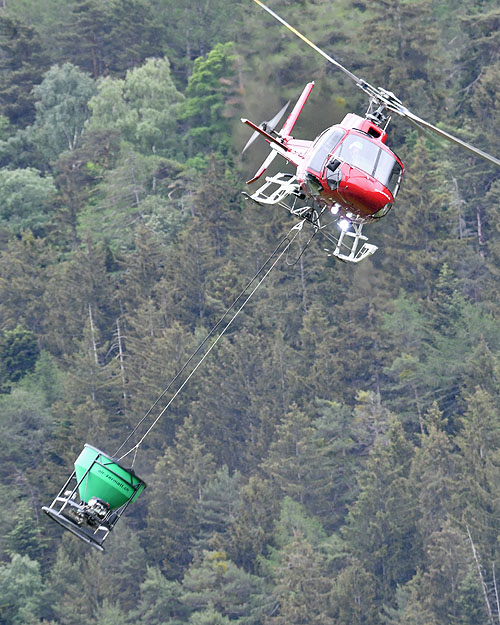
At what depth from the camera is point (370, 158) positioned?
32.0 m

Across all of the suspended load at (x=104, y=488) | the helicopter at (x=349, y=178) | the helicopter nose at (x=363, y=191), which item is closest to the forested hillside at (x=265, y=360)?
the helicopter at (x=349, y=178)

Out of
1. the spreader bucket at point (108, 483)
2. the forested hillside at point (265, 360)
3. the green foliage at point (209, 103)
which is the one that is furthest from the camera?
the green foliage at point (209, 103)

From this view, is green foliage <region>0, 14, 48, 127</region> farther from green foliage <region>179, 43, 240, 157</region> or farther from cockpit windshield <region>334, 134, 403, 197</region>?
cockpit windshield <region>334, 134, 403, 197</region>

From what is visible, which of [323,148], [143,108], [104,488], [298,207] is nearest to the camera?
[323,148]

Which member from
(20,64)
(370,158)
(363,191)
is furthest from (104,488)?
(20,64)

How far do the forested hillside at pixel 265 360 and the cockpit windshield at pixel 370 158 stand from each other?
3258cm

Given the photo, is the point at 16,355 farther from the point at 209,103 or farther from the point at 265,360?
the point at 209,103

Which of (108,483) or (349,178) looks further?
(108,483)

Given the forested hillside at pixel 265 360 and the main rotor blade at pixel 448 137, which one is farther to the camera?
the forested hillside at pixel 265 360

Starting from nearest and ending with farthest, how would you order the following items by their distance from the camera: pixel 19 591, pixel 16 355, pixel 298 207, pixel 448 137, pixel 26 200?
pixel 448 137 < pixel 298 207 < pixel 19 591 < pixel 16 355 < pixel 26 200

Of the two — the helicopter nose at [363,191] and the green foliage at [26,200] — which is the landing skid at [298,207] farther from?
the green foliage at [26,200]

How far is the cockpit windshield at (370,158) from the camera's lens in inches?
1256

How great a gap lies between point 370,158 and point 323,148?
0.86m

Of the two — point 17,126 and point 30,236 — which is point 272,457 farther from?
point 17,126
